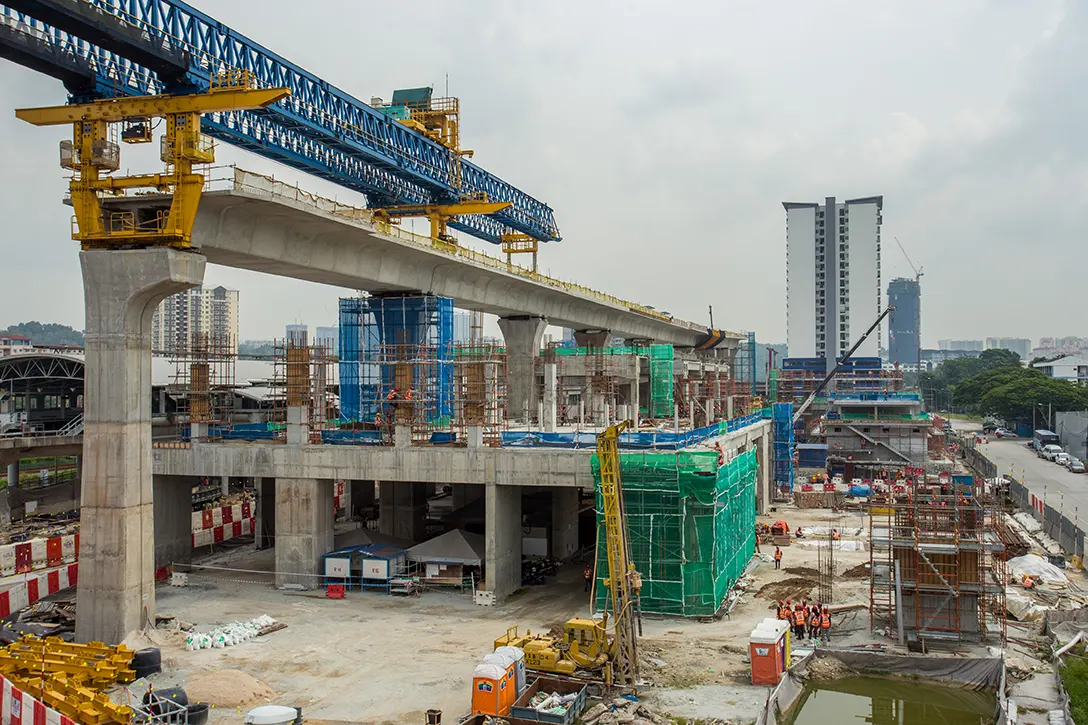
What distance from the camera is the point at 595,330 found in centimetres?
7244

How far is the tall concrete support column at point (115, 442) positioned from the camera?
84.8 feet

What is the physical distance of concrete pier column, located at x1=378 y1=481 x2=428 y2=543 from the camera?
38.7 metres

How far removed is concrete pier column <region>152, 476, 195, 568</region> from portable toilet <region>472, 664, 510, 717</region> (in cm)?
2079

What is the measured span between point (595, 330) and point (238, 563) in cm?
4032

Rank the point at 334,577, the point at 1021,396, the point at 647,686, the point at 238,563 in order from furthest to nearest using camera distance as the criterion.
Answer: the point at 1021,396
the point at 238,563
the point at 334,577
the point at 647,686

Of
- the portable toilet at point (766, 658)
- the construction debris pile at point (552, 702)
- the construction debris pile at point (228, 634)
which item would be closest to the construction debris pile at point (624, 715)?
the construction debris pile at point (552, 702)

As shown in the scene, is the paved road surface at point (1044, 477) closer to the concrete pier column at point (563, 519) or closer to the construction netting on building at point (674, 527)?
the concrete pier column at point (563, 519)

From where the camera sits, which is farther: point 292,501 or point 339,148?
point 339,148

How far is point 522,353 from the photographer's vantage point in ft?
193

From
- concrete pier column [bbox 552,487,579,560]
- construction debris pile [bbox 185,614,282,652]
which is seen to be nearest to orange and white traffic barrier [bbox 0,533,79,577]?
construction debris pile [bbox 185,614,282,652]

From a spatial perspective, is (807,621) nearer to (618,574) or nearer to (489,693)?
(618,574)

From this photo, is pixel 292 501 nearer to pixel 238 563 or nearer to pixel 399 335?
pixel 238 563

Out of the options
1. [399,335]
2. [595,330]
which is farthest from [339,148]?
[595,330]

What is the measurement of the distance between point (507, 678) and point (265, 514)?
24.6m
